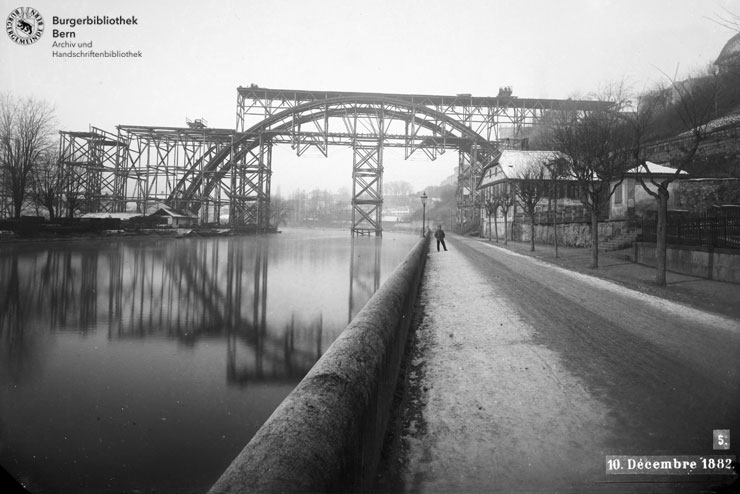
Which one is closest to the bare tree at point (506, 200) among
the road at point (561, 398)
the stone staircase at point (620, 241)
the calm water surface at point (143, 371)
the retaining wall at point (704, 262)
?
the stone staircase at point (620, 241)

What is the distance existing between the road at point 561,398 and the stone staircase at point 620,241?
47.5 feet

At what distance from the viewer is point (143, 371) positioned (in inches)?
173

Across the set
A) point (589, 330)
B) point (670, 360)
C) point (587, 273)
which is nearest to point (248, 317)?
point (589, 330)

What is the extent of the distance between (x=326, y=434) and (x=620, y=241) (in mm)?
23329

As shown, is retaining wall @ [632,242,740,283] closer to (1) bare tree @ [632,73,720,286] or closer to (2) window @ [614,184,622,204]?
(1) bare tree @ [632,73,720,286]

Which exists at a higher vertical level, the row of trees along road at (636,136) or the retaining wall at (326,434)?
the row of trees along road at (636,136)

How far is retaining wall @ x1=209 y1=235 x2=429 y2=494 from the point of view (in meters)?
1.31

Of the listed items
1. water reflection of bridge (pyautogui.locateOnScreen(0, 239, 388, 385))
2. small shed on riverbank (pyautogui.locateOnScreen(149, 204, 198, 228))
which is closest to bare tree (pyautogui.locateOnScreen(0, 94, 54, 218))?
water reflection of bridge (pyautogui.locateOnScreen(0, 239, 388, 385))

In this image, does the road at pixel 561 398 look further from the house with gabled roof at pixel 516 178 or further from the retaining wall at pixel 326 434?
the house with gabled roof at pixel 516 178

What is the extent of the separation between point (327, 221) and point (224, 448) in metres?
88.4

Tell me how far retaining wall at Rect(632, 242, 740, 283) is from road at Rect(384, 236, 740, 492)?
573 centimetres

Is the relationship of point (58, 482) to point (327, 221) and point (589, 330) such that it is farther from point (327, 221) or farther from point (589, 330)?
point (327, 221)

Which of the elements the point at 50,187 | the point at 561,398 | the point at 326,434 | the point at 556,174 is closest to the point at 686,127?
the point at 556,174

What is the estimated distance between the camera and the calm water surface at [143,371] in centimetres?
267
